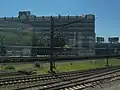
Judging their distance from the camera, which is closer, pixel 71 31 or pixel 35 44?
pixel 35 44

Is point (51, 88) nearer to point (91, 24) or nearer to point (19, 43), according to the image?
point (19, 43)

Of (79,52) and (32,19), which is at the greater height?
(32,19)

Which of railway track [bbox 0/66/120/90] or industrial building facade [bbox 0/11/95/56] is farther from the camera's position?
industrial building facade [bbox 0/11/95/56]

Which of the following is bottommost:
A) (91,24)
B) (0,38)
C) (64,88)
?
(64,88)

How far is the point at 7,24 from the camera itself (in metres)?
127

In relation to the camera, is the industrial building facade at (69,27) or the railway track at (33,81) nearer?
the railway track at (33,81)

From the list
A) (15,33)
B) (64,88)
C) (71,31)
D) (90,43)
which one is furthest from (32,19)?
(64,88)

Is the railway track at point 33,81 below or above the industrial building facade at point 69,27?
below

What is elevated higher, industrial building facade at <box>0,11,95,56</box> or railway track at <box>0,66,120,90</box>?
industrial building facade at <box>0,11,95,56</box>

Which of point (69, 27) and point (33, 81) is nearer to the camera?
point (33, 81)

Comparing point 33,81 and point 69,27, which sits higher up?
point 69,27

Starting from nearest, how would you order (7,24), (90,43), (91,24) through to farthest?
(7,24) → (90,43) → (91,24)

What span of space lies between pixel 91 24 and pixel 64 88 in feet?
446

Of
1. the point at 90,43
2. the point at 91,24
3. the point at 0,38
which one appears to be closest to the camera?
the point at 0,38
